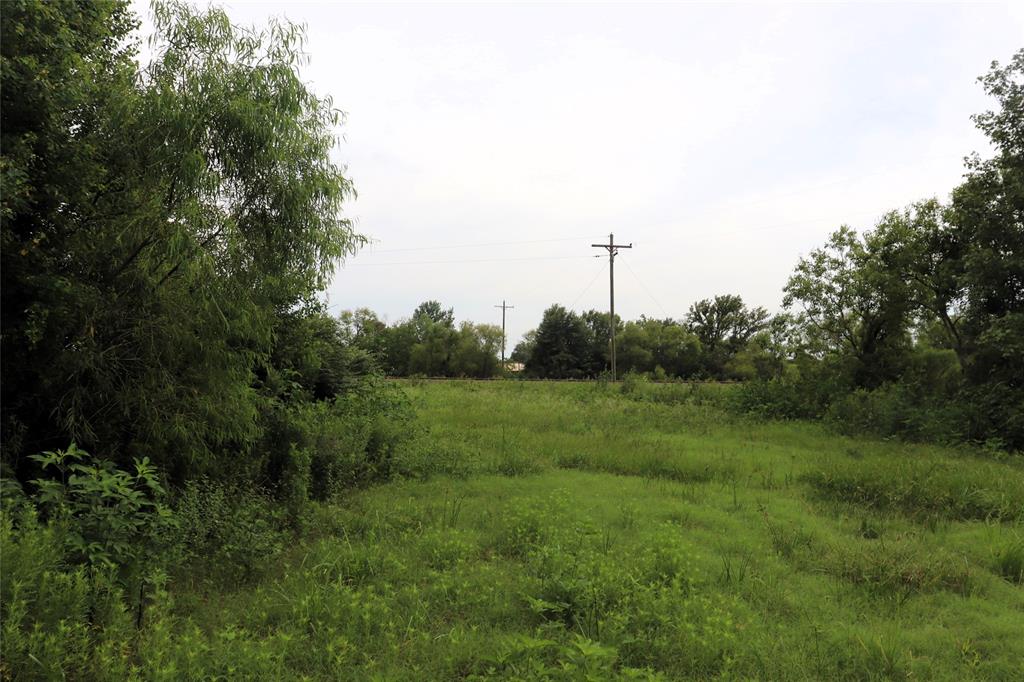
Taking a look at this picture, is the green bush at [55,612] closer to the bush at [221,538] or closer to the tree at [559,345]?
the bush at [221,538]

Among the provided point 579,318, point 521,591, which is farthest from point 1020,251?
point 579,318

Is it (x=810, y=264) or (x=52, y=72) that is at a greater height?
(x=810, y=264)

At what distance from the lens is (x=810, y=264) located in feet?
63.1

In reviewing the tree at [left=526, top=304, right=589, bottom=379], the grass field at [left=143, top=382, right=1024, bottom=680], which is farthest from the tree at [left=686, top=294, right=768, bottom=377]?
the grass field at [left=143, top=382, right=1024, bottom=680]

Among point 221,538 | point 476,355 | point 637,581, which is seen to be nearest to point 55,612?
point 221,538

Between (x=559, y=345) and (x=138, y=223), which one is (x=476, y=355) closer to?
(x=559, y=345)

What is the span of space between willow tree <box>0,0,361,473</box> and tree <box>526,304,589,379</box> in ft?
163

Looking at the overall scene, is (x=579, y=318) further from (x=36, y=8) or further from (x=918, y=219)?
(x=36, y=8)

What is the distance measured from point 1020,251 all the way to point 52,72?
17.5m

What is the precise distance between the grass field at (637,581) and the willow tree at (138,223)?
2229 mm

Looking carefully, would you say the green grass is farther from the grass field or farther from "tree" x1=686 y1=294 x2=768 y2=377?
"tree" x1=686 y1=294 x2=768 y2=377

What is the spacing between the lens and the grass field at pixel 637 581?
12.0 feet

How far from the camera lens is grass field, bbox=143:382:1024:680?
3643mm

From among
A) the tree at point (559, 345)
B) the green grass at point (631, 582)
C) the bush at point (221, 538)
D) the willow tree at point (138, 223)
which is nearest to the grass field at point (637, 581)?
the green grass at point (631, 582)
